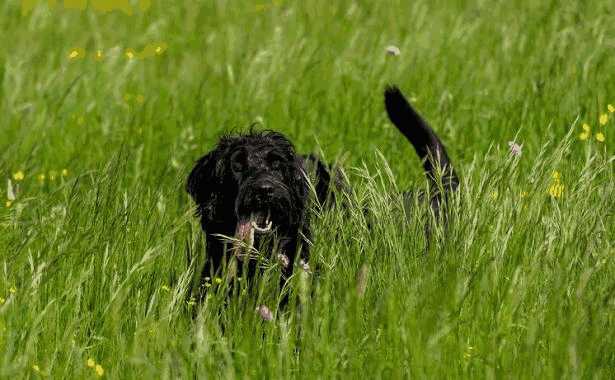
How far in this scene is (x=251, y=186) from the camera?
4797 mm

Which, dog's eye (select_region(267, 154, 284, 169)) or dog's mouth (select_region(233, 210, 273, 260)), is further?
dog's eye (select_region(267, 154, 284, 169))

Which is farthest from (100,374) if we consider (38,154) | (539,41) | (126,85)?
(539,41)

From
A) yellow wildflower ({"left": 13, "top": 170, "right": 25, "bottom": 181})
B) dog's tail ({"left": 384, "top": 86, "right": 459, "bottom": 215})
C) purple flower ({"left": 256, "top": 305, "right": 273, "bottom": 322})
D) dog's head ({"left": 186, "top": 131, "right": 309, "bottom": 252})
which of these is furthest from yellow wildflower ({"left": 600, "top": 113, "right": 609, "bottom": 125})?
yellow wildflower ({"left": 13, "top": 170, "right": 25, "bottom": 181})

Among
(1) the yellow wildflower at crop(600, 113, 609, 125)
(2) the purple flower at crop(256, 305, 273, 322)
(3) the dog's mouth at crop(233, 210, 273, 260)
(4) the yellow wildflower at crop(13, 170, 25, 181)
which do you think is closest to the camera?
(2) the purple flower at crop(256, 305, 273, 322)

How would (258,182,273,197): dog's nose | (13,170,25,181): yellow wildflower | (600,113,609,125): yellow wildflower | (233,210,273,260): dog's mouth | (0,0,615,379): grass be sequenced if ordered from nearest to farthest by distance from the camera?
1. (0,0,615,379): grass
2. (233,210,273,260): dog's mouth
3. (258,182,273,197): dog's nose
4. (13,170,25,181): yellow wildflower
5. (600,113,609,125): yellow wildflower

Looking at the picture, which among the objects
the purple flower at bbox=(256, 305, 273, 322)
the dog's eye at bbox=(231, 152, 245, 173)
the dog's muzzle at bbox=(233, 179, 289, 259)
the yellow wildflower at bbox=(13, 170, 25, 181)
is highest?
the dog's eye at bbox=(231, 152, 245, 173)

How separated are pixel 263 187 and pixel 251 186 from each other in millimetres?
53

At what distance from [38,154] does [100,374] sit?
2787mm

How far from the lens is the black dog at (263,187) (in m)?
4.78

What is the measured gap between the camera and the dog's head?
479 centimetres

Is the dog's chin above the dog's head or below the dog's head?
below

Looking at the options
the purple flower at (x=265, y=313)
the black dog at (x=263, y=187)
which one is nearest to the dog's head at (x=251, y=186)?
the black dog at (x=263, y=187)

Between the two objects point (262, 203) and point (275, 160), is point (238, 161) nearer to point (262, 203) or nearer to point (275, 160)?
point (275, 160)

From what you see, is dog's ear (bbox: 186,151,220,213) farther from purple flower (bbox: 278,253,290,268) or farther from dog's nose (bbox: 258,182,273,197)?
purple flower (bbox: 278,253,290,268)
